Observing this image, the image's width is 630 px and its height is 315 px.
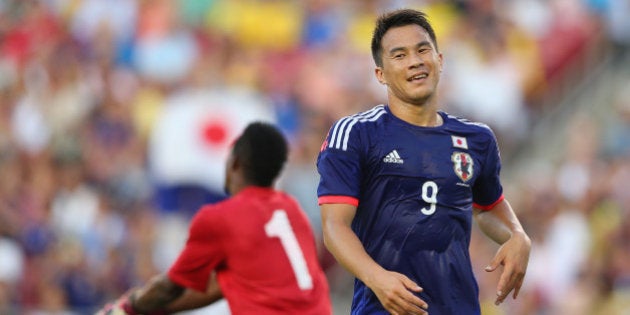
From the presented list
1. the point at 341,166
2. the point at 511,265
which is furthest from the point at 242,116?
the point at 511,265

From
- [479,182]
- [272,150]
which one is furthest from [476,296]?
[272,150]

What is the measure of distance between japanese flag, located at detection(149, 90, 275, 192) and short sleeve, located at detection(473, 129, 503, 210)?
6.58 meters

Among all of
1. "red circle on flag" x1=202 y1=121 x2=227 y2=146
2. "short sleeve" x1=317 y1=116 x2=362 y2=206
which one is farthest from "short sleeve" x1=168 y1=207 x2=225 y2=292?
"red circle on flag" x1=202 y1=121 x2=227 y2=146

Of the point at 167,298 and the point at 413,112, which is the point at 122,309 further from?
the point at 413,112

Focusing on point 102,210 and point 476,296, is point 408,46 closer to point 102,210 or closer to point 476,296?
point 476,296

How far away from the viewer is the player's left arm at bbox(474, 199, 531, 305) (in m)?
5.80

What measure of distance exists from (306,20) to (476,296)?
388 inches

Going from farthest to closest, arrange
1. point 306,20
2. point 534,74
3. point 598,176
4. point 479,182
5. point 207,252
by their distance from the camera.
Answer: point 306,20 → point 534,74 → point 598,176 → point 207,252 → point 479,182

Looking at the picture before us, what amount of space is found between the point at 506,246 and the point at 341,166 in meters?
0.82

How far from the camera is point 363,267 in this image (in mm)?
5465

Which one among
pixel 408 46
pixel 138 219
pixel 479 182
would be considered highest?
pixel 408 46

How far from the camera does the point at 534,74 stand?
1445cm

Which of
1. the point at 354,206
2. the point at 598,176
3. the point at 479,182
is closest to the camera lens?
the point at 354,206

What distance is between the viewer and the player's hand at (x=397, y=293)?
5289 millimetres
